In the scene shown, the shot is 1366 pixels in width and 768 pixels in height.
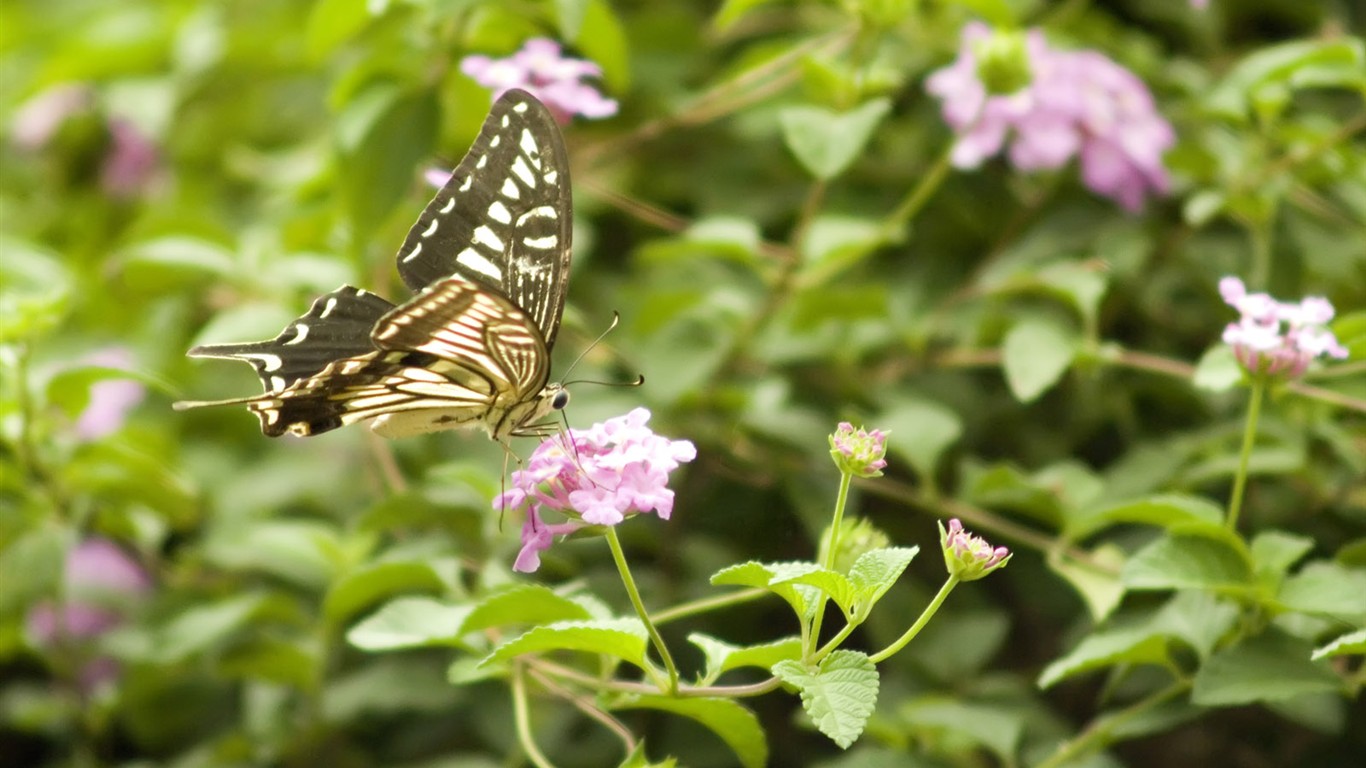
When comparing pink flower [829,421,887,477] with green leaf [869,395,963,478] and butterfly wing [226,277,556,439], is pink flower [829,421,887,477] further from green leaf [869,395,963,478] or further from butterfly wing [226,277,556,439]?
green leaf [869,395,963,478]

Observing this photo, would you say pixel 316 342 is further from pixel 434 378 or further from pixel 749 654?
pixel 749 654

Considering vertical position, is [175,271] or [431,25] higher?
[431,25]

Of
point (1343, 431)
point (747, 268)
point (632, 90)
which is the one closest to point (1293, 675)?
point (1343, 431)

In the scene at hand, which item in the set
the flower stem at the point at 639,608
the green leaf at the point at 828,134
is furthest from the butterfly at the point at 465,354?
the green leaf at the point at 828,134

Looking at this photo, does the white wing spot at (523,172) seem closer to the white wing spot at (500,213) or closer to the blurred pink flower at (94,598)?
the white wing spot at (500,213)

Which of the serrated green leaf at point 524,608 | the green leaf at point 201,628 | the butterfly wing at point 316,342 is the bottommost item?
the green leaf at point 201,628

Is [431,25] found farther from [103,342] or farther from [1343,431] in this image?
[1343,431]

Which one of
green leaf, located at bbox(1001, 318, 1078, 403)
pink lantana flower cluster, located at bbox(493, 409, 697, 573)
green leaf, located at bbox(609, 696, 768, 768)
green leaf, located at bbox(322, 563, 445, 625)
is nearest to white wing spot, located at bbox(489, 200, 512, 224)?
pink lantana flower cluster, located at bbox(493, 409, 697, 573)
